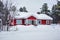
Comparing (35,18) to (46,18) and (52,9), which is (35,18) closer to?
(46,18)

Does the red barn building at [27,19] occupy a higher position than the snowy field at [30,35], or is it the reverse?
the red barn building at [27,19]

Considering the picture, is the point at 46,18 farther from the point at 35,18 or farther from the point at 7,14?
the point at 7,14

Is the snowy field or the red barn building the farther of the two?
the red barn building

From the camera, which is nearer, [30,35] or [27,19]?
[30,35]

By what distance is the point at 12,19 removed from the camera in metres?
25.5

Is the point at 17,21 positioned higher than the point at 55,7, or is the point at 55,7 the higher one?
the point at 55,7

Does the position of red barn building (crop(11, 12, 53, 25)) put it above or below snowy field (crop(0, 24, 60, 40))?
above

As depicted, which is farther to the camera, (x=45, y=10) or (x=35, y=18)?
(x=45, y=10)

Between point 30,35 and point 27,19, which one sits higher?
point 27,19

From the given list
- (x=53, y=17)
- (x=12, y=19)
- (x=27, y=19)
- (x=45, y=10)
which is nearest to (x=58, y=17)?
(x=53, y=17)

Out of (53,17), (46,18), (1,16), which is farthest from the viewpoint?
(53,17)

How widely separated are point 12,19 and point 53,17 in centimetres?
760

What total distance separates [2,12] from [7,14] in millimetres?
883

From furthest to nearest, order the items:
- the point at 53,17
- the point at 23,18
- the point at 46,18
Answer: the point at 53,17 → the point at 46,18 → the point at 23,18
